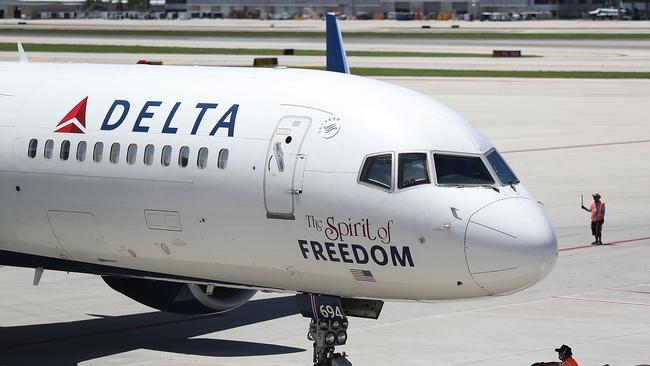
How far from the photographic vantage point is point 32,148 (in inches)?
917

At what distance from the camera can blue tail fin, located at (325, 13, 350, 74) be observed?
2945 cm

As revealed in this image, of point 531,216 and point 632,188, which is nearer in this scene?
point 531,216

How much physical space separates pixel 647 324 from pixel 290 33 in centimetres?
16154

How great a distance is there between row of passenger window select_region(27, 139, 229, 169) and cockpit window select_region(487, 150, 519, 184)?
159 inches

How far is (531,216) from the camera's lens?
18922 mm

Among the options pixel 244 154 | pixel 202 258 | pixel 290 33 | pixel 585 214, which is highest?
pixel 244 154

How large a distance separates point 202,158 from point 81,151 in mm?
2583

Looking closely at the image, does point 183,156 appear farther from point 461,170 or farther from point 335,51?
point 335,51

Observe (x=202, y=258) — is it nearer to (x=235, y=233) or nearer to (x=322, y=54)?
(x=235, y=233)

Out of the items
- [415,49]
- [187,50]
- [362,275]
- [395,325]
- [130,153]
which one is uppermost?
[130,153]

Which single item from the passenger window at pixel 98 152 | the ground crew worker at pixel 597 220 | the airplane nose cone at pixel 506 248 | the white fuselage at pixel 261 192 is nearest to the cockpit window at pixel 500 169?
the white fuselage at pixel 261 192

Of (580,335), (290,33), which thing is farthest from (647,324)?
(290,33)

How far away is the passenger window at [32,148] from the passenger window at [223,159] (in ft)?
13.0

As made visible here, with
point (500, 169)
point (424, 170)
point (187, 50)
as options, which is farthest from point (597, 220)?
point (187, 50)
